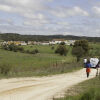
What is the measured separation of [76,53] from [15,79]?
40.8 meters

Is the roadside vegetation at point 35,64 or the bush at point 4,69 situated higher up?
the bush at point 4,69

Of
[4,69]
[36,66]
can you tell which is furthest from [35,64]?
[4,69]

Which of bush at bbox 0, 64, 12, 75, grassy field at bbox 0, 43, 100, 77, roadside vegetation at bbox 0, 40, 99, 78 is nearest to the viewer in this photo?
bush at bbox 0, 64, 12, 75

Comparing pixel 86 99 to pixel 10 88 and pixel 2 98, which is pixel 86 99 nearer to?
pixel 2 98

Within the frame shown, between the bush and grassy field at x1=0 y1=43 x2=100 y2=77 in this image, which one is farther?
grassy field at x1=0 y1=43 x2=100 y2=77

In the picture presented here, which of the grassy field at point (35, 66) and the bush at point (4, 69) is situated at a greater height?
the bush at point (4, 69)

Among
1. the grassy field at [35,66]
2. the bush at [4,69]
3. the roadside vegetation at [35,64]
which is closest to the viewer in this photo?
the bush at [4,69]

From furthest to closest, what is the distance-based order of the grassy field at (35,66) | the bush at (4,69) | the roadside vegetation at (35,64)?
the roadside vegetation at (35,64) → the grassy field at (35,66) → the bush at (4,69)

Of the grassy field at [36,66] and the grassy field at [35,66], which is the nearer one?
the grassy field at [35,66]

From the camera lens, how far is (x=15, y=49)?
112562 millimetres

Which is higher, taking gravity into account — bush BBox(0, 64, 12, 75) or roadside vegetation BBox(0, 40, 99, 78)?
bush BBox(0, 64, 12, 75)

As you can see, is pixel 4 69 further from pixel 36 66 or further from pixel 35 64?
pixel 35 64

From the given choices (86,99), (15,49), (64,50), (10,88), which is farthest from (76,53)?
(15,49)

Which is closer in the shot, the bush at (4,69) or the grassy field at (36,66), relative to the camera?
the bush at (4,69)
